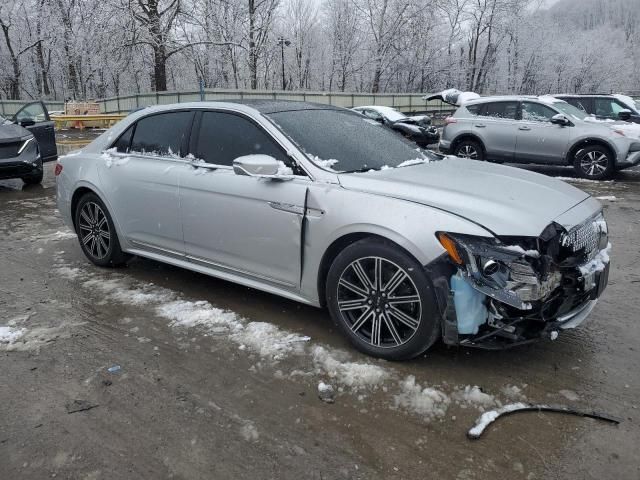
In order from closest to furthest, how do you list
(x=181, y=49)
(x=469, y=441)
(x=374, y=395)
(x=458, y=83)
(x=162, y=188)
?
(x=469, y=441) < (x=374, y=395) < (x=162, y=188) < (x=181, y=49) < (x=458, y=83)

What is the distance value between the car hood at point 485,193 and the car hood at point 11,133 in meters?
7.93

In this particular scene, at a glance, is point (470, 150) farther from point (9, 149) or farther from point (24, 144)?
point (9, 149)

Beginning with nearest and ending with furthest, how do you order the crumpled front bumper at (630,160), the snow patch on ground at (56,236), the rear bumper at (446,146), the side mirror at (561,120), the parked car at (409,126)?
the snow patch on ground at (56,236), the crumpled front bumper at (630,160), the side mirror at (561,120), the rear bumper at (446,146), the parked car at (409,126)

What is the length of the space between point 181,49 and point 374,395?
28.5m

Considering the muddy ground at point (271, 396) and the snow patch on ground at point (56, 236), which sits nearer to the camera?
the muddy ground at point (271, 396)

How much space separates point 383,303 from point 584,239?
1271 millimetres

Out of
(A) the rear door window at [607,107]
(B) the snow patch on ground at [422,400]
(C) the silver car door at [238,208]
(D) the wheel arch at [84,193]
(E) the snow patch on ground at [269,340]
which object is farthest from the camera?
(A) the rear door window at [607,107]

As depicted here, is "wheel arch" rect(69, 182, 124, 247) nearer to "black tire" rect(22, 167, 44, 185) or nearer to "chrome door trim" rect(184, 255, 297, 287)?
"chrome door trim" rect(184, 255, 297, 287)

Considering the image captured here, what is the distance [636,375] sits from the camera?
3023mm

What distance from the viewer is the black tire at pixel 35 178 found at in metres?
9.59

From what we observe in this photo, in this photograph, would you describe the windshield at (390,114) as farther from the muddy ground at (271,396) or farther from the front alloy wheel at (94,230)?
the muddy ground at (271,396)

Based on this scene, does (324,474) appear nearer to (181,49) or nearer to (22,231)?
(22,231)

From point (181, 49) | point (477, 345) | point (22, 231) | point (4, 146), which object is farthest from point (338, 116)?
point (181, 49)

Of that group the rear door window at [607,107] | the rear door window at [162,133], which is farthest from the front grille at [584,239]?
the rear door window at [607,107]
